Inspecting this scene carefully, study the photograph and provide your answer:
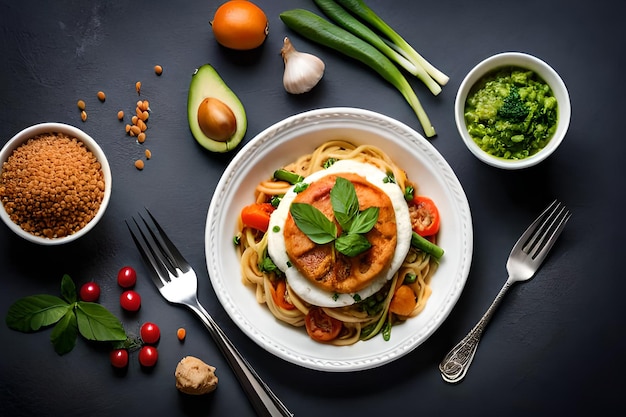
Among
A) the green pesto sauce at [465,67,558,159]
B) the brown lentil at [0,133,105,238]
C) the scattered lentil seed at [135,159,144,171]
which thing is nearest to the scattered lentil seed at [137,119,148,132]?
the scattered lentil seed at [135,159,144,171]

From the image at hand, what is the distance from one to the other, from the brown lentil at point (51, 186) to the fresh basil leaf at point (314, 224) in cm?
171

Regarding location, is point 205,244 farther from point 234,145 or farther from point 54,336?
point 54,336

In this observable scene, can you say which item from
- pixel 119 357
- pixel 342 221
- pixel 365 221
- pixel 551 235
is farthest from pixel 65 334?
pixel 551 235

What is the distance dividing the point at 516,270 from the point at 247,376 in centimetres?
240

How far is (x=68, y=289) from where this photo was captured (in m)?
5.05

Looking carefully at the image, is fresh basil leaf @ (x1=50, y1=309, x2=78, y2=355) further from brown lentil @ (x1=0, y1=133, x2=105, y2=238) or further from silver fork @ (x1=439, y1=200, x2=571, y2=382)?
silver fork @ (x1=439, y1=200, x2=571, y2=382)

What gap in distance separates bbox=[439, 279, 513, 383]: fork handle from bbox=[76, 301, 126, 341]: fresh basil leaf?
268 centimetres

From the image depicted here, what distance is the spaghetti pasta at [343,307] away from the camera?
486 cm

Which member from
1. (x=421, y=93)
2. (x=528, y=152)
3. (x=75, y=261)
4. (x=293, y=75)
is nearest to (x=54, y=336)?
(x=75, y=261)

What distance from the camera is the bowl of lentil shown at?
477 cm

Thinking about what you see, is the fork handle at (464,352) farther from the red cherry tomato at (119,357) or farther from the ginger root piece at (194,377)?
the red cherry tomato at (119,357)

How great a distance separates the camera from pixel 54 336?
16.4 ft

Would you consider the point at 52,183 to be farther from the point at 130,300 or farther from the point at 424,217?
the point at 424,217

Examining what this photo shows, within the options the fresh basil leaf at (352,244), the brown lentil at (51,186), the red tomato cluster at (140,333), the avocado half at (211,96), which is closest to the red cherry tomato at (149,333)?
the red tomato cluster at (140,333)
